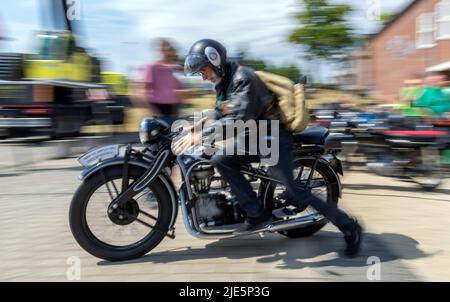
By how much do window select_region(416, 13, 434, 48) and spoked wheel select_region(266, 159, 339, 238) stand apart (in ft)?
78.1

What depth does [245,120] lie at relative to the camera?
3.85m

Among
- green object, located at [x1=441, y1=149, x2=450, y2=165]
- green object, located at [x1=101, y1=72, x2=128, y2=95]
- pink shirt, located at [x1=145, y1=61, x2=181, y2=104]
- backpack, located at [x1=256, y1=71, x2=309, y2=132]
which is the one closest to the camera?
backpack, located at [x1=256, y1=71, x2=309, y2=132]

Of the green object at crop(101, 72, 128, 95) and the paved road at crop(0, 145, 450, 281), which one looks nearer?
the paved road at crop(0, 145, 450, 281)

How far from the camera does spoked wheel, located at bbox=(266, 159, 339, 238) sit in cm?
431

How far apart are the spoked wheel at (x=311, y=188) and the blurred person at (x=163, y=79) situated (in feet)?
9.26

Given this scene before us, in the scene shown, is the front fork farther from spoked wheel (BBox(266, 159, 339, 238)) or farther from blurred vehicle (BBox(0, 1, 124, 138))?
blurred vehicle (BBox(0, 1, 124, 138))

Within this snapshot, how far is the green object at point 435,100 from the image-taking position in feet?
24.1

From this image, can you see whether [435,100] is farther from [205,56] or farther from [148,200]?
[148,200]

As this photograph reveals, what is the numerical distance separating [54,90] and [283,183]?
7550mm

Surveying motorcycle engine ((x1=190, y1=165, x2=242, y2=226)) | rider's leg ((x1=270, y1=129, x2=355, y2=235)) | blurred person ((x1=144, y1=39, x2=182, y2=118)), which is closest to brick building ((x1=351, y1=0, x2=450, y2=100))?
blurred person ((x1=144, y1=39, x2=182, y2=118))

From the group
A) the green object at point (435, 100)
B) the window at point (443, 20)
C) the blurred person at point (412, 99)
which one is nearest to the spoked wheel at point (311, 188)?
the blurred person at point (412, 99)

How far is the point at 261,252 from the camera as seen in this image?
13.9ft

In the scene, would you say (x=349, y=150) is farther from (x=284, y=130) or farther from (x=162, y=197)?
(x=162, y=197)

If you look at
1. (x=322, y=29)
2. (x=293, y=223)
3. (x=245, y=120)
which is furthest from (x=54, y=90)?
(x=322, y=29)
